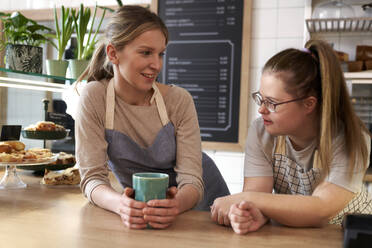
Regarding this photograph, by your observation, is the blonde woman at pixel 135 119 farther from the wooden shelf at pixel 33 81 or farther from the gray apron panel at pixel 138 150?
the wooden shelf at pixel 33 81

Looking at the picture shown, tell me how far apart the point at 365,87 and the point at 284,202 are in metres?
1.66

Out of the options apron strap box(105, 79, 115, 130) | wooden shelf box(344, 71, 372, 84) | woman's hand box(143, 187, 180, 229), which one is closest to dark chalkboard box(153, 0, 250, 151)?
wooden shelf box(344, 71, 372, 84)

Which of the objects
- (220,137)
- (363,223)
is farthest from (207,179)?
(220,137)

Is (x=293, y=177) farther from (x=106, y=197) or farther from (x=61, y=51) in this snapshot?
(x=61, y=51)

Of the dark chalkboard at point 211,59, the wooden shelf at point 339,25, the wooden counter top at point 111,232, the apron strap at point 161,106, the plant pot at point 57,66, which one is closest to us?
the wooden counter top at point 111,232

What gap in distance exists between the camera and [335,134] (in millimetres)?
1038

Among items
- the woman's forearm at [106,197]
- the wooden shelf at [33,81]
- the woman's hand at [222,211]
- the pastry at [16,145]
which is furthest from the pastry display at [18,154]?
the woman's hand at [222,211]

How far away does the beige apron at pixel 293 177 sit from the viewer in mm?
1105

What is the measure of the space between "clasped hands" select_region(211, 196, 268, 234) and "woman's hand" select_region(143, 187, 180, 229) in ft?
0.38

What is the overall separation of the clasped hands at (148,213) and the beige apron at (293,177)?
1.37ft

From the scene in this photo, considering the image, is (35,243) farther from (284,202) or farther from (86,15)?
(86,15)

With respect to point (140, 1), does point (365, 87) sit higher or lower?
lower

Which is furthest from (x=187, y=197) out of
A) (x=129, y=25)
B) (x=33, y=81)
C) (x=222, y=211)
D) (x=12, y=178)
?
(x=33, y=81)

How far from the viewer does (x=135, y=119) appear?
121 cm
